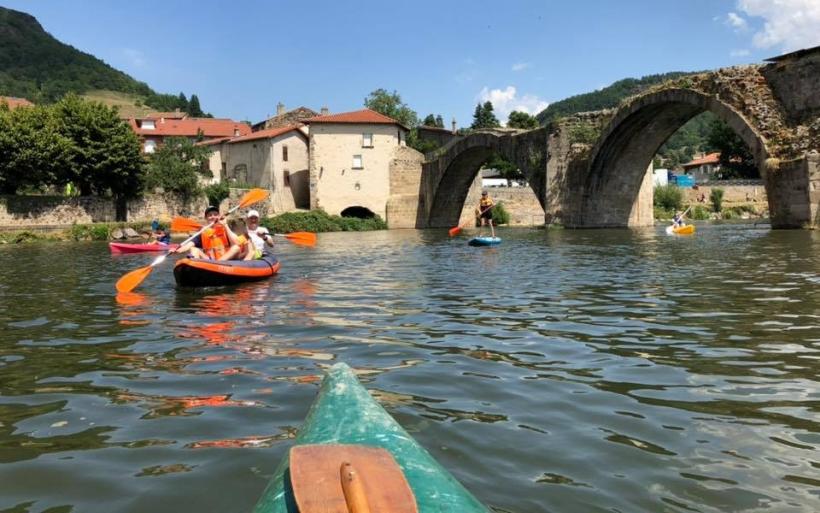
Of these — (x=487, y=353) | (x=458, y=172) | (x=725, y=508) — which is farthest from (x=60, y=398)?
(x=458, y=172)

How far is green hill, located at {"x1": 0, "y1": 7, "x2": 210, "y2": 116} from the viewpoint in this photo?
361 feet

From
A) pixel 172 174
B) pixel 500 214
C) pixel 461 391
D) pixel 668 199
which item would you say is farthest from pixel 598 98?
pixel 461 391

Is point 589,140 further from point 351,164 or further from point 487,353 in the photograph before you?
point 487,353

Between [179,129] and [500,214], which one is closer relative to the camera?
[500,214]

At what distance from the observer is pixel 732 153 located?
6319cm

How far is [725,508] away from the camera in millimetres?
2396

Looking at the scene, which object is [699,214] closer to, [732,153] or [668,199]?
[668,199]

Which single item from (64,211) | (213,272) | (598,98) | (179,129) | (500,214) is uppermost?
(598,98)

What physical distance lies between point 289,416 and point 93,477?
40.6 inches

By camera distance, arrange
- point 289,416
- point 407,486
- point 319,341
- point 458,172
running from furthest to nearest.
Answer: point 458,172 < point 319,341 < point 289,416 < point 407,486

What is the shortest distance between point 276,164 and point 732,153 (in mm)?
43619

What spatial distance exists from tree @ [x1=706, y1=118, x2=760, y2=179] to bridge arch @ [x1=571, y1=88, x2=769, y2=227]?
36.5 metres

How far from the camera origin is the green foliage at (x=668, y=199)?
2083 inches

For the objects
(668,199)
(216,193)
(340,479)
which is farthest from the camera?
(668,199)
